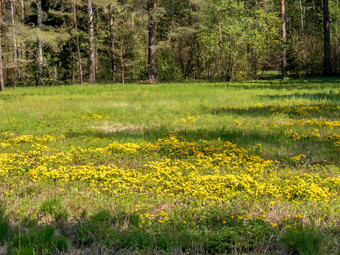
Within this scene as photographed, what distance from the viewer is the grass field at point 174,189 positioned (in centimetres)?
372

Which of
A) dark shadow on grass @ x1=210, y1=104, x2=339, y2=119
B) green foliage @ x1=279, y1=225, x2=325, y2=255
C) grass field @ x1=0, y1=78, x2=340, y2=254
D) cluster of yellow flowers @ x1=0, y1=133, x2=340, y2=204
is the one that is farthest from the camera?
dark shadow on grass @ x1=210, y1=104, x2=339, y2=119

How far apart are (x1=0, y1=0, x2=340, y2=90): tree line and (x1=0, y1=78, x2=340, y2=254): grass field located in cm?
2172

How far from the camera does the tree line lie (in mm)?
31984

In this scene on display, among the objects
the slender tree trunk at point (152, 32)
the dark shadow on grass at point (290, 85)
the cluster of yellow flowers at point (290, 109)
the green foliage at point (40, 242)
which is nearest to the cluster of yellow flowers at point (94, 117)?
the cluster of yellow flowers at point (290, 109)

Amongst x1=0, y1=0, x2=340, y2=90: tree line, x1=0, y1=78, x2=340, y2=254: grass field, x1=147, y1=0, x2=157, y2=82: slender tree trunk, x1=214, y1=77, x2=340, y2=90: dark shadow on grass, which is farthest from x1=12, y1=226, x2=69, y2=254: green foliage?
x1=147, y1=0, x2=157, y2=82: slender tree trunk

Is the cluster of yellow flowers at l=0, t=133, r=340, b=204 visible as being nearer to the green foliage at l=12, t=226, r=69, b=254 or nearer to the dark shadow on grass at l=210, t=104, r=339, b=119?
the green foliage at l=12, t=226, r=69, b=254

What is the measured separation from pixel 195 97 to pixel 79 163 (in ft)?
41.4

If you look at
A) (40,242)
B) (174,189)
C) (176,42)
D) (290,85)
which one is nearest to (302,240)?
(174,189)

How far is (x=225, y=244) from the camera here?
3.64m

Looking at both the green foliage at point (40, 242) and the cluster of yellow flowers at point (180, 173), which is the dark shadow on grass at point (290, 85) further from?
the green foliage at point (40, 242)

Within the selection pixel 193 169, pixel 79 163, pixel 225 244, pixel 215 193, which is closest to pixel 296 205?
pixel 215 193

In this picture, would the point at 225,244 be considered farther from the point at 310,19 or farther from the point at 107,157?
the point at 310,19

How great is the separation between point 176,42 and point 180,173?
3467 centimetres

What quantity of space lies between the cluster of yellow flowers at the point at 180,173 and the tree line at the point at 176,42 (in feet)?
74.7
